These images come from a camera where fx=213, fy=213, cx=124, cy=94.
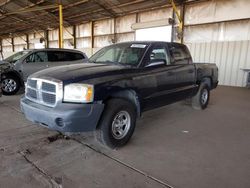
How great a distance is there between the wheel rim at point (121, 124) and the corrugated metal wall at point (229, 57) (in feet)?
26.7

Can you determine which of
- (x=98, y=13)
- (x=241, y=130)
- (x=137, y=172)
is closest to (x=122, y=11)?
(x=98, y=13)

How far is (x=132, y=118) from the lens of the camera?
3426 mm

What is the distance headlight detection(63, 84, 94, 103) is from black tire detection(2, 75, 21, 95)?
553 centimetres

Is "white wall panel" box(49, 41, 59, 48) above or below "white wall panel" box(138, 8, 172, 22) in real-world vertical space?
below

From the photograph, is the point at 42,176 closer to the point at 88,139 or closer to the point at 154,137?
the point at 88,139

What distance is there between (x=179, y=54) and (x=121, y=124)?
2.29 m

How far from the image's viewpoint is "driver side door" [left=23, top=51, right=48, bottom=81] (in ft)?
25.1

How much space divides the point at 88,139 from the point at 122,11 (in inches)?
468

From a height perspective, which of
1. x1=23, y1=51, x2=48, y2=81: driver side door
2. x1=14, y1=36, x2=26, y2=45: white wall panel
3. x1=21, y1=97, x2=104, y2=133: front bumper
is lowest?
x1=21, y1=97, x2=104, y2=133: front bumper

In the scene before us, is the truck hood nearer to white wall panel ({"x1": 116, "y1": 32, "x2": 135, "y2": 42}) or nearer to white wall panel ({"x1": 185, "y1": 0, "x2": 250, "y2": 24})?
white wall panel ({"x1": 185, "y1": 0, "x2": 250, "y2": 24})

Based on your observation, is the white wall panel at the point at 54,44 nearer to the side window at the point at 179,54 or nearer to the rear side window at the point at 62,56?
the rear side window at the point at 62,56

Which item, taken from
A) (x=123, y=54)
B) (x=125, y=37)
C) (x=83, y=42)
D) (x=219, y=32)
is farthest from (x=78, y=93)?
(x=83, y=42)

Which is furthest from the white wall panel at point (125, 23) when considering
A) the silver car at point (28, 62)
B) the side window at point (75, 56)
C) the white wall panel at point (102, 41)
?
the silver car at point (28, 62)

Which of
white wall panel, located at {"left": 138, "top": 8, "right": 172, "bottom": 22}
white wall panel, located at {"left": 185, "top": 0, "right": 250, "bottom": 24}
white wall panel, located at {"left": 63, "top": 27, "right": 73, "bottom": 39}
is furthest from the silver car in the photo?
white wall panel, located at {"left": 63, "top": 27, "right": 73, "bottom": 39}
